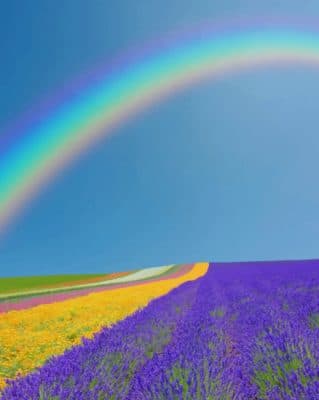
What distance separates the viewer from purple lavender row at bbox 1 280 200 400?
256cm

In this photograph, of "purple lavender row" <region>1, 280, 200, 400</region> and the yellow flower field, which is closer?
"purple lavender row" <region>1, 280, 200, 400</region>

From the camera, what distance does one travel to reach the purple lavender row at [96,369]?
2559mm

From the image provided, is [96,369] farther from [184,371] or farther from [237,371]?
[237,371]

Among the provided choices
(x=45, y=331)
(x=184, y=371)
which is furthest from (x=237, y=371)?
(x=45, y=331)

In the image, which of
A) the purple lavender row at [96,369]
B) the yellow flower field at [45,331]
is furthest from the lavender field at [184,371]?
the yellow flower field at [45,331]

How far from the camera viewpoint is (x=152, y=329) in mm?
5410

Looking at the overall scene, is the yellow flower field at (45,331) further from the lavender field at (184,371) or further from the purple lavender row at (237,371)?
the purple lavender row at (237,371)

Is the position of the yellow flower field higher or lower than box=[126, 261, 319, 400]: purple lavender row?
higher

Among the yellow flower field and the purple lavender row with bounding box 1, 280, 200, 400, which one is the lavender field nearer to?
the purple lavender row with bounding box 1, 280, 200, 400

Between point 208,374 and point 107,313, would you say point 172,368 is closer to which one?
point 208,374

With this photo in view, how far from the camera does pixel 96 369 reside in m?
3.13

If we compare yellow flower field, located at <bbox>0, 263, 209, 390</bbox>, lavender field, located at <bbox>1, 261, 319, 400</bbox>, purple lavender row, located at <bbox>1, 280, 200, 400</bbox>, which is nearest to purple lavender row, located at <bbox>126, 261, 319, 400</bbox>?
lavender field, located at <bbox>1, 261, 319, 400</bbox>

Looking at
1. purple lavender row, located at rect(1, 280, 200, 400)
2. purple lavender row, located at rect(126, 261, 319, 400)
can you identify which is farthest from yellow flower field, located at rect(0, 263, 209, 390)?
purple lavender row, located at rect(126, 261, 319, 400)

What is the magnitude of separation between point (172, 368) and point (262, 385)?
800 millimetres
